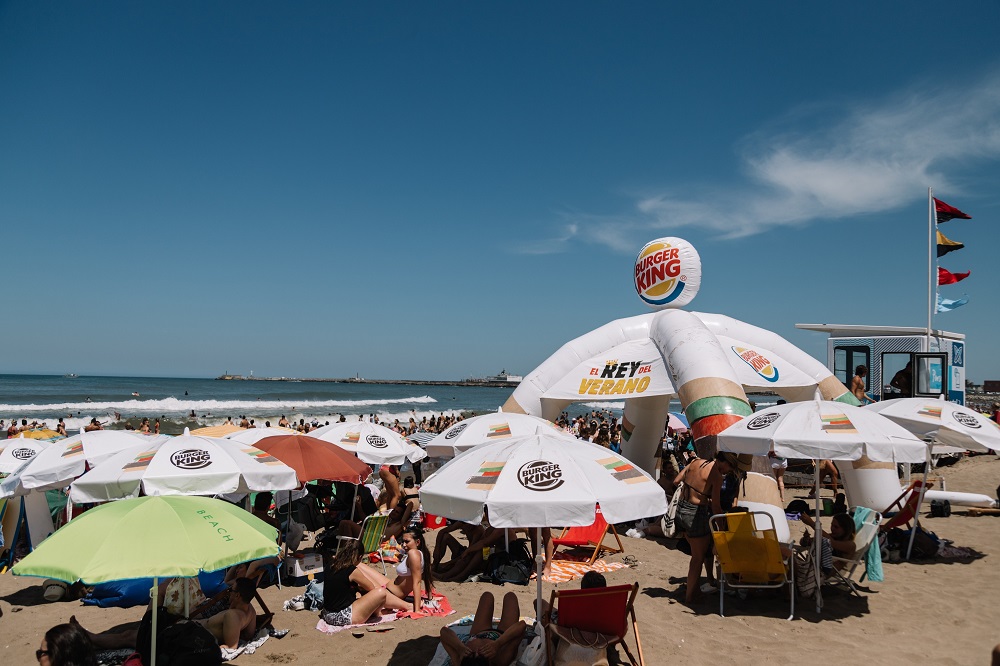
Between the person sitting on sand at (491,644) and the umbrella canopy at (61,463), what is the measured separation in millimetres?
3675

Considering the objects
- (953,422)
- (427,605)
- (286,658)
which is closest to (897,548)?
(953,422)

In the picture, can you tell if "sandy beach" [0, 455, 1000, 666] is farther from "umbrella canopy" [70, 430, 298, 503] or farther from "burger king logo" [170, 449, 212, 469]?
"burger king logo" [170, 449, 212, 469]

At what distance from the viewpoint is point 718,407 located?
28.1ft

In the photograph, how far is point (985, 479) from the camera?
1353 cm

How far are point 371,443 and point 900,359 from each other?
570 inches

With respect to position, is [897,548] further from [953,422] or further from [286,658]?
[286,658]

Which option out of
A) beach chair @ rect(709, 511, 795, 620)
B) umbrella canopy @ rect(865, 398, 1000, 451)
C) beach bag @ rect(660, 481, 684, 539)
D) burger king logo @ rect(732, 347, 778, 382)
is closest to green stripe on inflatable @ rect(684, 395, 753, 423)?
beach bag @ rect(660, 481, 684, 539)

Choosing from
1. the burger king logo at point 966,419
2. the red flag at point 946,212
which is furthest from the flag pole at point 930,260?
the burger king logo at point 966,419

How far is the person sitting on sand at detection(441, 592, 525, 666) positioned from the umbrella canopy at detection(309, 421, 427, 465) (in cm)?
449

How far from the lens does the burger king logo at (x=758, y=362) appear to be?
1097 centimetres

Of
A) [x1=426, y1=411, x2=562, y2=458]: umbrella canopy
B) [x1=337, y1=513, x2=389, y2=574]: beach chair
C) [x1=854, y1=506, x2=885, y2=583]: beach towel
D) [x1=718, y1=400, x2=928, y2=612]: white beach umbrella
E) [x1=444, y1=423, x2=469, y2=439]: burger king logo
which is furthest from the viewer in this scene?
[x1=444, y1=423, x2=469, y2=439]: burger king logo

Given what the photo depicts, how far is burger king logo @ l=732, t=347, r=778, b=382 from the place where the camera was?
432 inches

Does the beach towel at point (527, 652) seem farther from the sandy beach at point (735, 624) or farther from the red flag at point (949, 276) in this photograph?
the red flag at point (949, 276)

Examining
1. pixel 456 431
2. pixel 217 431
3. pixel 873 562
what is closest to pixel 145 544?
pixel 456 431
